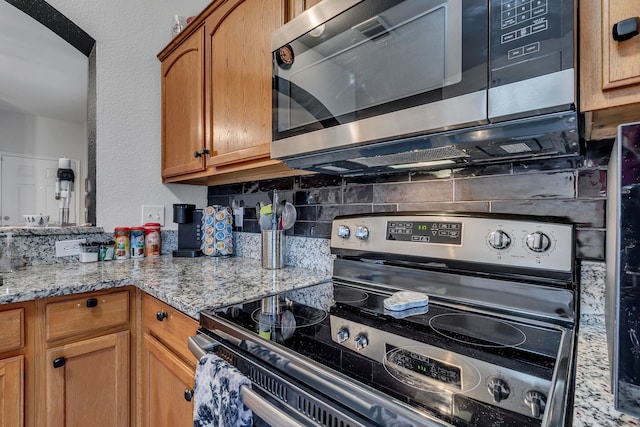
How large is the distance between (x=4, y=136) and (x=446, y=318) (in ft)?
15.6

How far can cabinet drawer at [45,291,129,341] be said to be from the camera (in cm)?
109

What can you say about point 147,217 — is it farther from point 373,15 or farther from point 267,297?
point 373,15

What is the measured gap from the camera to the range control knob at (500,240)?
0.81 m

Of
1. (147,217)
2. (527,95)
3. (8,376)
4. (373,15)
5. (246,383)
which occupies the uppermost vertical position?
(373,15)

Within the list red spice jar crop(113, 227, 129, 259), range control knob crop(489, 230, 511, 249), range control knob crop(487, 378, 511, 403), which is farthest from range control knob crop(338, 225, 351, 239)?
red spice jar crop(113, 227, 129, 259)

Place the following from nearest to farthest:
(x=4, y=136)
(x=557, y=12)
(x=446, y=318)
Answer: (x=557, y=12)
(x=446, y=318)
(x=4, y=136)

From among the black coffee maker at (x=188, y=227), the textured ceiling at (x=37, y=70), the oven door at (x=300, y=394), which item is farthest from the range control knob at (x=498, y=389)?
the textured ceiling at (x=37, y=70)

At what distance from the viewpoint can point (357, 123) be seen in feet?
2.60

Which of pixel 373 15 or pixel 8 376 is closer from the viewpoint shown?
pixel 373 15

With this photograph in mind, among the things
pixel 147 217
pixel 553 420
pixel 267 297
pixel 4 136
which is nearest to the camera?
pixel 553 420

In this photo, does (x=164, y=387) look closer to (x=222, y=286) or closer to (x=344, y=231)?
(x=222, y=286)

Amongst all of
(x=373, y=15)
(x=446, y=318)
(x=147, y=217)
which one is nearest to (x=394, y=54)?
(x=373, y=15)

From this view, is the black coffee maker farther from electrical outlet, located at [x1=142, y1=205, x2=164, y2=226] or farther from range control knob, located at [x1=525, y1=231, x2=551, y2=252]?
range control knob, located at [x1=525, y1=231, x2=551, y2=252]

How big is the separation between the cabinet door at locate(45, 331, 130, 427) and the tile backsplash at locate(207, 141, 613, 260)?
837mm
